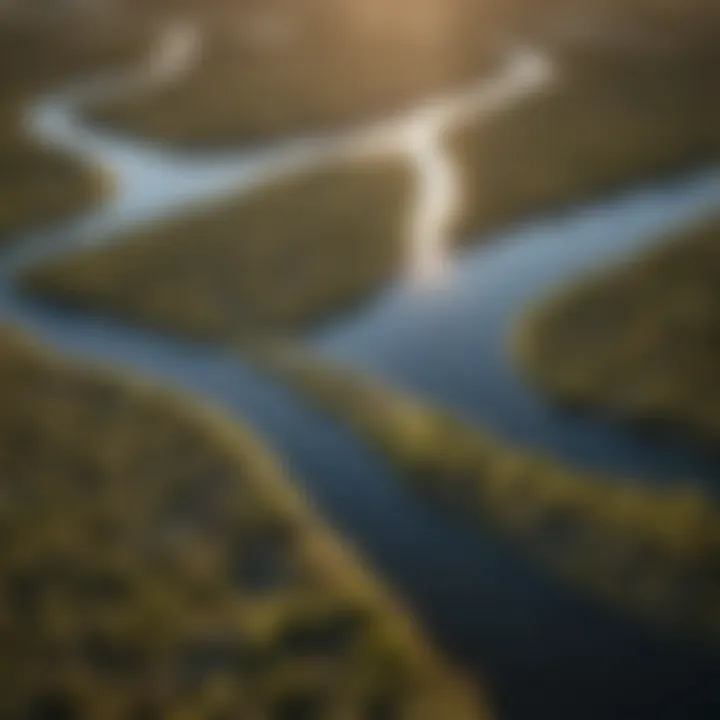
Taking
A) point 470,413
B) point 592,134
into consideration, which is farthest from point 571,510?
point 592,134

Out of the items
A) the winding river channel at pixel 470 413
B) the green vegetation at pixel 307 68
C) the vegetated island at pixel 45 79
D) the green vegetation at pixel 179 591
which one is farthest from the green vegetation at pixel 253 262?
the green vegetation at pixel 307 68

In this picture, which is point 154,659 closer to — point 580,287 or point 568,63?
point 580,287

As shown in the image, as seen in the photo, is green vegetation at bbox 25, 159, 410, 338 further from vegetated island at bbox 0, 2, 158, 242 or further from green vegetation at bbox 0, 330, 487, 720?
green vegetation at bbox 0, 330, 487, 720

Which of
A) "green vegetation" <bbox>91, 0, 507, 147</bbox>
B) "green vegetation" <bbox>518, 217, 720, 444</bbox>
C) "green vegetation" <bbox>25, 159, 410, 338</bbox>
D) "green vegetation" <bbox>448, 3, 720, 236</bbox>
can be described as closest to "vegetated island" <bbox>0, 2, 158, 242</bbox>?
"green vegetation" <bbox>91, 0, 507, 147</bbox>

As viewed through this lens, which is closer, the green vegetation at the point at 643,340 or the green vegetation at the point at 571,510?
the green vegetation at the point at 571,510

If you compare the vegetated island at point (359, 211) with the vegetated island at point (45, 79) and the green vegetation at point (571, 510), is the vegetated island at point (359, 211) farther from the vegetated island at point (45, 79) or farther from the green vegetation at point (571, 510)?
the green vegetation at point (571, 510)

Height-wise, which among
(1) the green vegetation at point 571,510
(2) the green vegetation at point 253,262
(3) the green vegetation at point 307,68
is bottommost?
(1) the green vegetation at point 571,510
